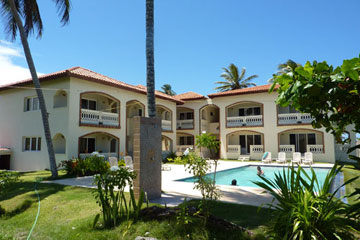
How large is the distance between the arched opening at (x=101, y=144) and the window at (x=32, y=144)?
128 inches

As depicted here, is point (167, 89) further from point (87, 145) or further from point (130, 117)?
point (87, 145)

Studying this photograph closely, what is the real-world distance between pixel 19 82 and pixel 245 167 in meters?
19.9

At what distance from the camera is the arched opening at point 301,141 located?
23469 mm

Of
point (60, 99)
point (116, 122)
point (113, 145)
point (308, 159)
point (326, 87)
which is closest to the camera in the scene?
point (326, 87)

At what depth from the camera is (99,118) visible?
1891cm

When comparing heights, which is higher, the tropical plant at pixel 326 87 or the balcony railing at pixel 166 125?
the balcony railing at pixel 166 125

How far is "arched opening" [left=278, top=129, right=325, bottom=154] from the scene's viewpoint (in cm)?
2347

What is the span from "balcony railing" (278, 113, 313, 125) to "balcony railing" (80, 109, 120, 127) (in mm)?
16334

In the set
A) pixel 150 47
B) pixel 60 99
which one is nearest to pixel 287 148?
pixel 150 47

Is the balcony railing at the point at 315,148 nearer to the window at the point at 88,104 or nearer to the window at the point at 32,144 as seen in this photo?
the window at the point at 88,104

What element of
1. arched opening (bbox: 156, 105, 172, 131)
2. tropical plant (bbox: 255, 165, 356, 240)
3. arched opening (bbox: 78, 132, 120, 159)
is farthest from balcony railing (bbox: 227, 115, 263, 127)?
tropical plant (bbox: 255, 165, 356, 240)

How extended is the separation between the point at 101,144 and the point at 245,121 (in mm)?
15226

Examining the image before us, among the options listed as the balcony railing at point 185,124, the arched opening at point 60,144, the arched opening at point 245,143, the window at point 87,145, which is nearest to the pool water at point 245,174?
A: the arched opening at point 245,143

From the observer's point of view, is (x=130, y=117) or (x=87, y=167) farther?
(x=130, y=117)
